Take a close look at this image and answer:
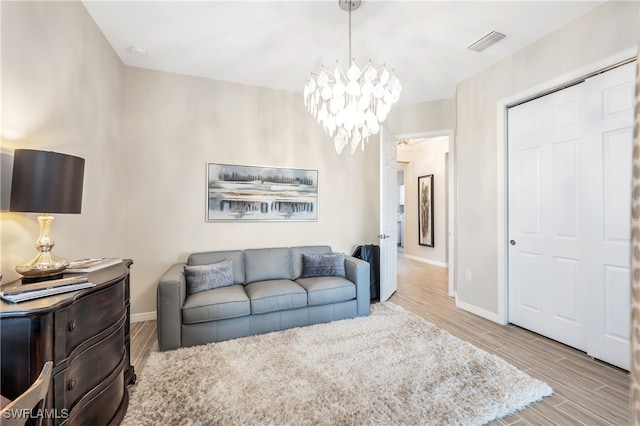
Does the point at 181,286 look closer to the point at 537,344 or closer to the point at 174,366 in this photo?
the point at 174,366

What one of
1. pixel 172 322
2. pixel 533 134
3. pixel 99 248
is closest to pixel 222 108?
pixel 99 248

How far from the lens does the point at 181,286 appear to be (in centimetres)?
261

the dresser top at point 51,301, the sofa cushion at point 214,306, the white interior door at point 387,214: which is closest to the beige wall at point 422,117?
the white interior door at point 387,214

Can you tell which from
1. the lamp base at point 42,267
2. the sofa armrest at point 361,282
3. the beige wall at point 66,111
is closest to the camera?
the lamp base at point 42,267

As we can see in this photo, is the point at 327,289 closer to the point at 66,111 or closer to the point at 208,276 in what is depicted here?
the point at 208,276

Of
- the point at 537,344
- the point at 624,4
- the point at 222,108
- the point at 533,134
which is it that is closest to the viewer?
the point at 624,4

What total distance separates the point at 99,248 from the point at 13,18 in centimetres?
178

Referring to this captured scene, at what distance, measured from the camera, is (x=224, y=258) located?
3.31 meters

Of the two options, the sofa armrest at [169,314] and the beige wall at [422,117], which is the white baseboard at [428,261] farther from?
the sofa armrest at [169,314]

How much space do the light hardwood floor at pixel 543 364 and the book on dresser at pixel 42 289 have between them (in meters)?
1.29

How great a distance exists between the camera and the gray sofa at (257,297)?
2545 millimetres

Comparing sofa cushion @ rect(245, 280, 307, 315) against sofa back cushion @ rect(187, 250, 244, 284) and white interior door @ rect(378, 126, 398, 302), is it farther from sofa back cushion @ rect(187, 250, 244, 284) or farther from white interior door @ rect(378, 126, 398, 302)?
white interior door @ rect(378, 126, 398, 302)

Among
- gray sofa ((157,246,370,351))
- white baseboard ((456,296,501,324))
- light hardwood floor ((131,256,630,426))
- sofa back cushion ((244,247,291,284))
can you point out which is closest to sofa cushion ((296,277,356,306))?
gray sofa ((157,246,370,351))

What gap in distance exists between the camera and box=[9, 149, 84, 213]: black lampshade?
1.32 m
